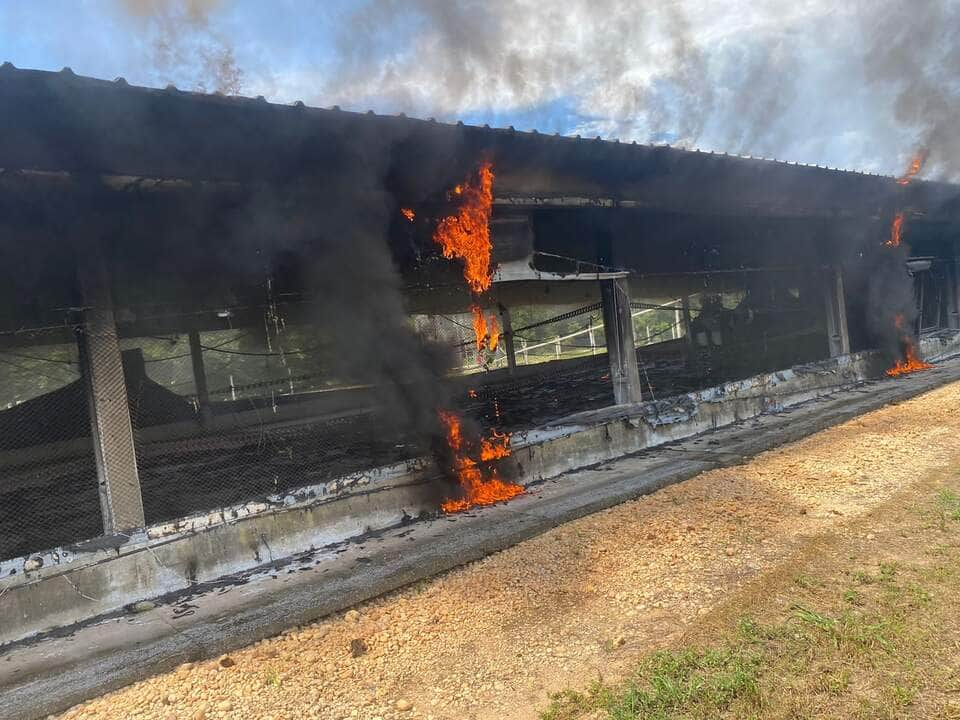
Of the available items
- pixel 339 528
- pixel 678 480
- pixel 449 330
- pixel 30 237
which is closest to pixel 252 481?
pixel 339 528

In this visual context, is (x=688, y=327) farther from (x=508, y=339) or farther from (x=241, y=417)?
(x=241, y=417)

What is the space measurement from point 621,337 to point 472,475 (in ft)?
10.6

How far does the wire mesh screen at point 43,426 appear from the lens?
29.6 ft

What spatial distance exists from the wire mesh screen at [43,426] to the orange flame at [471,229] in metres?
5.85

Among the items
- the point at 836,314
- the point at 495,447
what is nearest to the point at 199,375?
the point at 495,447

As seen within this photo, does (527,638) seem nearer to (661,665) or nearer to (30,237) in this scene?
(661,665)

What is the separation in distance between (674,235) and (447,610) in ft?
25.2

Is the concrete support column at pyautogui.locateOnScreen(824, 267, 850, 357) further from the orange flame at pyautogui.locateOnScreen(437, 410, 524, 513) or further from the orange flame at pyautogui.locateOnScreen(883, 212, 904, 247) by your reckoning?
the orange flame at pyautogui.locateOnScreen(437, 410, 524, 513)

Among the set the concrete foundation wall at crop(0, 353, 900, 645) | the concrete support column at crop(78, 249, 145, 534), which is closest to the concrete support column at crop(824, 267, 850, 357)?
the concrete foundation wall at crop(0, 353, 900, 645)

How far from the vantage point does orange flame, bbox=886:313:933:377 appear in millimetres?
12609

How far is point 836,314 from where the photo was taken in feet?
40.0

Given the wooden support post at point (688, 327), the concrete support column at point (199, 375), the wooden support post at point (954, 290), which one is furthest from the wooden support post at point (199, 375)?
the wooden support post at point (954, 290)

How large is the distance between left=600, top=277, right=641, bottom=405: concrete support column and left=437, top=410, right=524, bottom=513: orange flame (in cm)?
250

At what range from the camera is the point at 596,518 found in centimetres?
564
